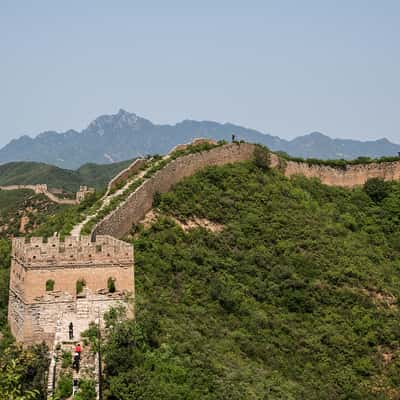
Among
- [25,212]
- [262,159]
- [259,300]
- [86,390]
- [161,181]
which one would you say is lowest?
[86,390]

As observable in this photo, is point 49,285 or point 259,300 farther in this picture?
point 259,300

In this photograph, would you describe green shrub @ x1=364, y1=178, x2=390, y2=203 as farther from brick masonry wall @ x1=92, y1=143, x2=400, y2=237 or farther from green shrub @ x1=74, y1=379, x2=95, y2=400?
green shrub @ x1=74, y1=379, x2=95, y2=400

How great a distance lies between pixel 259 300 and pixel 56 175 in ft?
327

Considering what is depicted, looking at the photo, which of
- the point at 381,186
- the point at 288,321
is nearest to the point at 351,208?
the point at 381,186

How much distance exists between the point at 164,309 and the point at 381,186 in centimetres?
2340

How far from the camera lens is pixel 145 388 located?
18094 millimetres

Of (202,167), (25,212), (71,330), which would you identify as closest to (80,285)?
(71,330)

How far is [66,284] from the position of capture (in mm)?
20438

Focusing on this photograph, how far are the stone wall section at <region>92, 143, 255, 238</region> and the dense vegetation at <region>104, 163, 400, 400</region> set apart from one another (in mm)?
619

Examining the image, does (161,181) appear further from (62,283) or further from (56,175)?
(56,175)

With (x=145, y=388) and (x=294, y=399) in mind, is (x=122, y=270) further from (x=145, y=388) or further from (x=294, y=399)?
(x=294, y=399)

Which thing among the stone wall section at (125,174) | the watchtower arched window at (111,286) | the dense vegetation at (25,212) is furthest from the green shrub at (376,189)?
the watchtower arched window at (111,286)

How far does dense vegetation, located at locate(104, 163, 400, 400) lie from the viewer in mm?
20266

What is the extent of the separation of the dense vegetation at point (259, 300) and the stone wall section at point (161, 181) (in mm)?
619
